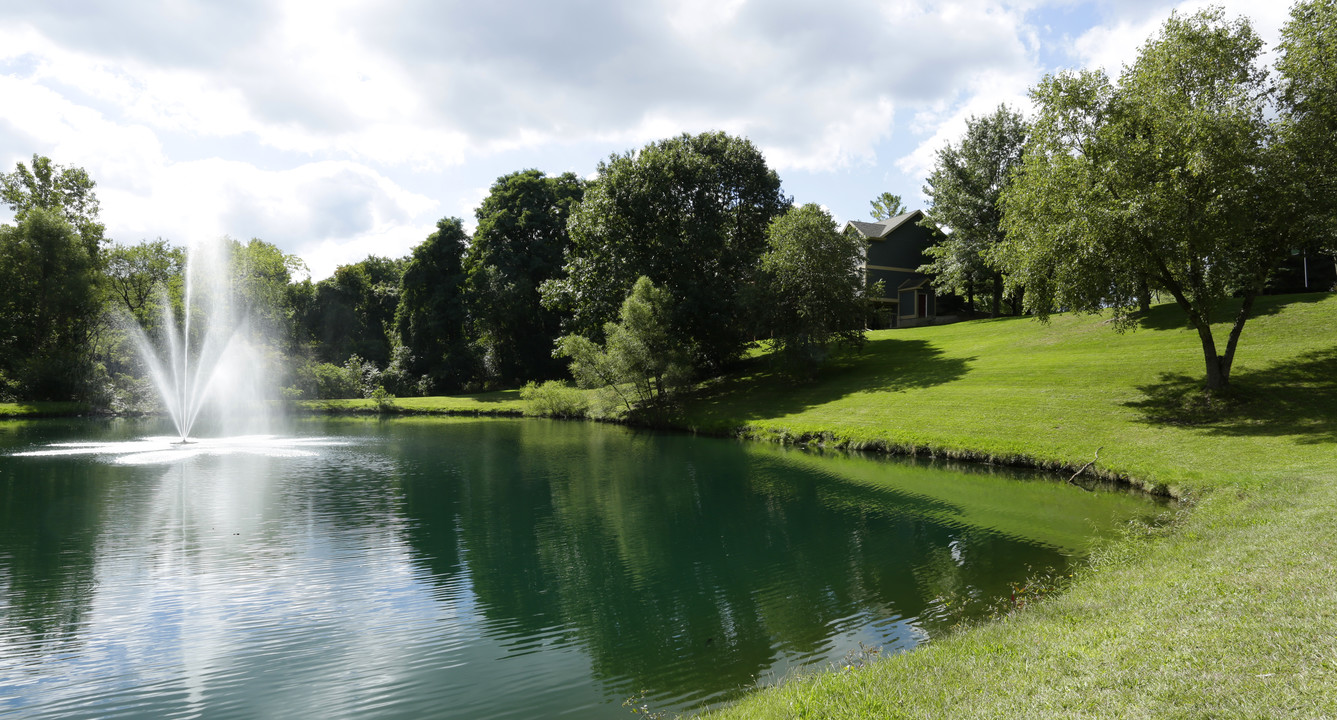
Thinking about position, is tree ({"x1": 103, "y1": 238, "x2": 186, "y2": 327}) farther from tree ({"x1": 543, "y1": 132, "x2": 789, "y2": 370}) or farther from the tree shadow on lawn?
the tree shadow on lawn

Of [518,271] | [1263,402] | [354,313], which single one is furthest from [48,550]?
[354,313]

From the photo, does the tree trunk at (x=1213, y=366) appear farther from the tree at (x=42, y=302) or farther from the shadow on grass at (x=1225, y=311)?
the tree at (x=42, y=302)

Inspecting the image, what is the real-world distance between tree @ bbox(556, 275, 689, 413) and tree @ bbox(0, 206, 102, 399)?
40.5 m

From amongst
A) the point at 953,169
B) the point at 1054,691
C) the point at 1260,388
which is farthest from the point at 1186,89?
Result: the point at 953,169

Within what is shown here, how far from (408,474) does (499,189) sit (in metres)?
48.9

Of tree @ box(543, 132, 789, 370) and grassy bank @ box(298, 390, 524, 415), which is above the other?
tree @ box(543, 132, 789, 370)

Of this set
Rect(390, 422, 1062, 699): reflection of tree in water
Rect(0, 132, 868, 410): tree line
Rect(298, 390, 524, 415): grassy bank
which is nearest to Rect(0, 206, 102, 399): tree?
Rect(0, 132, 868, 410): tree line

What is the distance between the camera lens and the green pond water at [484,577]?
884cm

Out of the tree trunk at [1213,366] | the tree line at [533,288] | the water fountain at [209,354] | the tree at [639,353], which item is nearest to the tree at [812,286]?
the tree line at [533,288]

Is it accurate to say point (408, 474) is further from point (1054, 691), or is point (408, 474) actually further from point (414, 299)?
point (414, 299)

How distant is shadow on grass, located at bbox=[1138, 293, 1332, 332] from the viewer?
110ft

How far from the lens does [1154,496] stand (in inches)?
739

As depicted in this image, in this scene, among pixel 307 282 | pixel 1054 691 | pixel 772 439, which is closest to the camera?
pixel 1054 691

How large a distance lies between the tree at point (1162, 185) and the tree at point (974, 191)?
26290 mm
